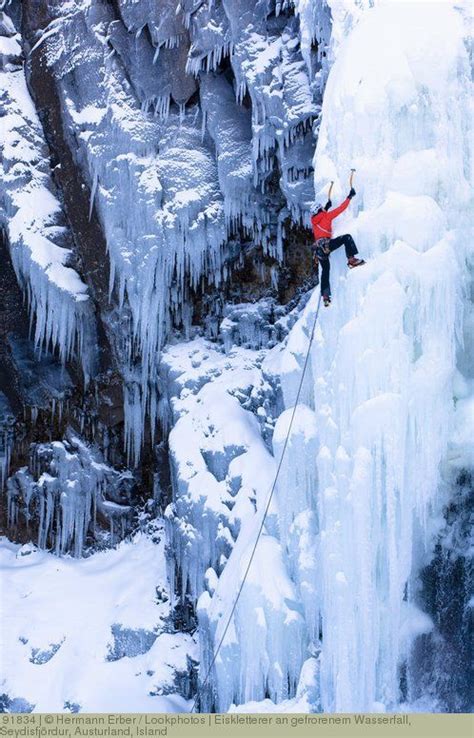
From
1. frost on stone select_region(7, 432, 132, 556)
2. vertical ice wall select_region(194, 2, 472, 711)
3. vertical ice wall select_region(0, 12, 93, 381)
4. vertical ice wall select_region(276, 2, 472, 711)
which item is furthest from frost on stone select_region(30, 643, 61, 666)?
vertical ice wall select_region(276, 2, 472, 711)

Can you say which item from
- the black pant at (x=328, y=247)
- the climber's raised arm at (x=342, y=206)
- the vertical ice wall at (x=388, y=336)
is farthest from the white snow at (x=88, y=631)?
the climber's raised arm at (x=342, y=206)

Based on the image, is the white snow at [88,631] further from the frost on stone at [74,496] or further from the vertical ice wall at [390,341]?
the vertical ice wall at [390,341]

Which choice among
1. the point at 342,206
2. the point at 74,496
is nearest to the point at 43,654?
the point at 74,496

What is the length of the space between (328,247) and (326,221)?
197mm

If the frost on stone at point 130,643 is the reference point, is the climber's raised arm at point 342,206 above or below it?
above

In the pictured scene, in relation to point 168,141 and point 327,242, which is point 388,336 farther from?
point 168,141

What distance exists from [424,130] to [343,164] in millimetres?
626

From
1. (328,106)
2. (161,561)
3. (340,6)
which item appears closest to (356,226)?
(328,106)

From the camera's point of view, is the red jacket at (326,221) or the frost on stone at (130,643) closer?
the red jacket at (326,221)

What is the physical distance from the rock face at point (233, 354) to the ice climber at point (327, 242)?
0.34 feet

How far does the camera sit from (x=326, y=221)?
591 cm

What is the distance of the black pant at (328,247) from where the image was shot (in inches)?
227

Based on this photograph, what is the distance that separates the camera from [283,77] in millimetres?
8414

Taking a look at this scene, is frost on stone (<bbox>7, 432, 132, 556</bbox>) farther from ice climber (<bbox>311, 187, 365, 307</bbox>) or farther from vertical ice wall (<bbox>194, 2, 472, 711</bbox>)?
ice climber (<bbox>311, 187, 365, 307</bbox>)
